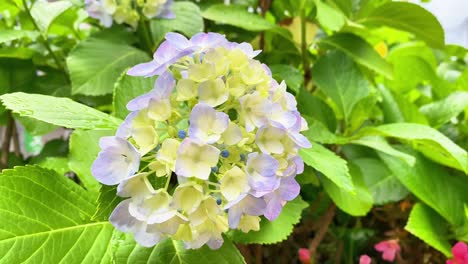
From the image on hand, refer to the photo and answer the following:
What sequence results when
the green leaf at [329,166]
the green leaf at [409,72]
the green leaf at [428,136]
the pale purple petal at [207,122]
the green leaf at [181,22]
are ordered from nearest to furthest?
the pale purple petal at [207,122], the green leaf at [329,166], the green leaf at [428,136], the green leaf at [181,22], the green leaf at [409,72]

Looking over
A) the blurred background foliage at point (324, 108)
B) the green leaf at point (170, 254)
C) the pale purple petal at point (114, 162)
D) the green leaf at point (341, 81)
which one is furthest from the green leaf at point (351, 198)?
the pale purple petal at point (114, 162)

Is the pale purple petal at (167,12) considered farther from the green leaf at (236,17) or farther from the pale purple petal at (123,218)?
the pale purple petal at (123,218)

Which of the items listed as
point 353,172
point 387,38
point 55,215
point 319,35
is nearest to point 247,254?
point 353,172

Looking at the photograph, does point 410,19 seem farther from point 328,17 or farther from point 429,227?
point 429,227

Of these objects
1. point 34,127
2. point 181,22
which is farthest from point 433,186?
point 34,127

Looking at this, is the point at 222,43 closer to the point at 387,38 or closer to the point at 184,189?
the point at 184,189

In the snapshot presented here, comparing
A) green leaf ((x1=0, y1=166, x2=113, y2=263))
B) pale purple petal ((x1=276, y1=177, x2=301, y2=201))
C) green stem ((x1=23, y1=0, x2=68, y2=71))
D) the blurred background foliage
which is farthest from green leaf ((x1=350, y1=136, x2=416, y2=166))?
green stem ((x1=23, y1=0, x2=68, y2=71))
